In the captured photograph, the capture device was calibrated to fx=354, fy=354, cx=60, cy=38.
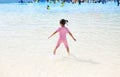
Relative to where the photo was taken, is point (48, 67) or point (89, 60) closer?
point (48, 67)

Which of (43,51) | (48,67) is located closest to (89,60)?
(48,67)

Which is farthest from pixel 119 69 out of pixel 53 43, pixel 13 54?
pixel 53 43

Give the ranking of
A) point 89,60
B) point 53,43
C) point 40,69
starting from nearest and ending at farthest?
point 40,69, point 89,60, point 53,43

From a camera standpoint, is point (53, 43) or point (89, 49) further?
point (53, 43)

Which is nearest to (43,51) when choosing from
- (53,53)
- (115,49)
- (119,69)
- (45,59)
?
(53,53)

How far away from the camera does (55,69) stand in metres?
8.12

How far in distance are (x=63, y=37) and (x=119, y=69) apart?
2.22 meters

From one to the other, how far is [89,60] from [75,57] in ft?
1.98

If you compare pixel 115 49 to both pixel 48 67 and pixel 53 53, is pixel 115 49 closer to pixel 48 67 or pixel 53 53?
pixel 53 53

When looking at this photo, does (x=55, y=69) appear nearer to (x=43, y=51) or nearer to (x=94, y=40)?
(x=43, y=51)

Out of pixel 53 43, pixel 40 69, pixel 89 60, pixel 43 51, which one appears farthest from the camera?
pixel 53 43

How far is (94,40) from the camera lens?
1277 centimetres

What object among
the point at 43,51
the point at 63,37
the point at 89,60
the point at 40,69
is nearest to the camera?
the point at 40,69

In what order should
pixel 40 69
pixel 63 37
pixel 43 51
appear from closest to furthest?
1. pixel 40 69
2. pixel 63 37
3. pixel 43 51
